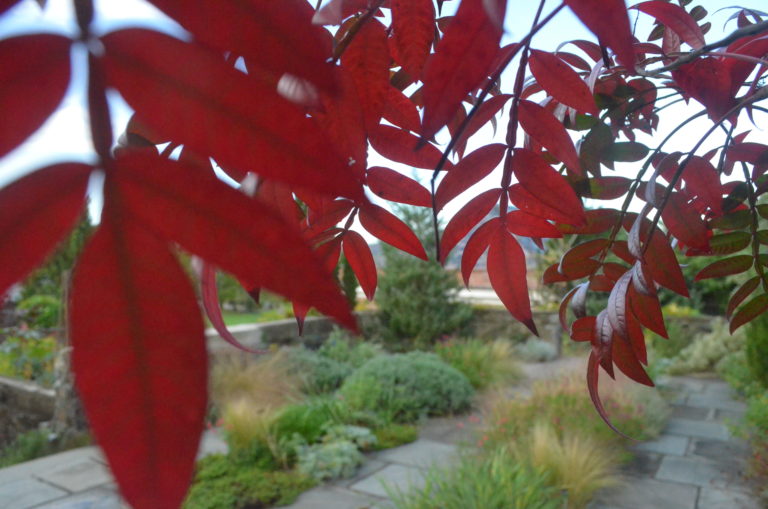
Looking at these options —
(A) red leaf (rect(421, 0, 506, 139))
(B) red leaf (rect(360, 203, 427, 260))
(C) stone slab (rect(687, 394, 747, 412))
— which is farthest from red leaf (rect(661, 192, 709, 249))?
(C) stone slab (rect(687, 394, 747, 412))

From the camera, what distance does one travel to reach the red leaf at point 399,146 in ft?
1.19

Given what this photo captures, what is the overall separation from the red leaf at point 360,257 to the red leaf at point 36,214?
12.1 inches

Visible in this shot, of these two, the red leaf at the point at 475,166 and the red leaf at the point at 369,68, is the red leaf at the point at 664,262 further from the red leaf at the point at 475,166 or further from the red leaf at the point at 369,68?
the red leaf at the point at 369,68

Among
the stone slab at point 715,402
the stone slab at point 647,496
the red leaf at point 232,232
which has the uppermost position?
the red leaf at point 232,232

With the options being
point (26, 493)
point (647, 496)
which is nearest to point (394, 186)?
point (647, 496)

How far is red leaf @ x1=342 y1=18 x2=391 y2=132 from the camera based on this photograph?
32 cm

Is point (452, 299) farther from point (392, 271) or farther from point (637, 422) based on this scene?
point (637, 422)

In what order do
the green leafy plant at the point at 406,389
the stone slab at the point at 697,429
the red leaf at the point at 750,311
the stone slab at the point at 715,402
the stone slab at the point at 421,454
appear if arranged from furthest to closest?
the stone slab at the point at 715,402, the green leafy plant at the point at 406,389, the stone slab at the point at 697,429, the stone slab at the point at 421,454, the red leaf at the point at 750,311

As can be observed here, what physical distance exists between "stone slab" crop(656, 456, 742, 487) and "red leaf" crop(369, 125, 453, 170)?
4.13 meters

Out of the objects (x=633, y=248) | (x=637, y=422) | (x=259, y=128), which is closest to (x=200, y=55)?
(x=259, y=128)

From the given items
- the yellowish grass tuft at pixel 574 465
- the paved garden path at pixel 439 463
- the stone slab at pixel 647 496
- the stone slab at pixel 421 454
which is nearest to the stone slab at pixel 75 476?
the paved garden path at pixel 439 463

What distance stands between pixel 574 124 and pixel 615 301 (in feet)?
0.64

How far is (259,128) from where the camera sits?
0.46ft

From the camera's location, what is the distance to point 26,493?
11.7 feet
